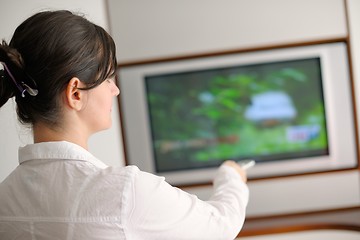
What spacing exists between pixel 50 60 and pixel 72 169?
0.65ft

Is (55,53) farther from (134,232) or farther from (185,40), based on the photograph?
(185,40)

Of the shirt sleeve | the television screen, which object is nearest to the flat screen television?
the television screen

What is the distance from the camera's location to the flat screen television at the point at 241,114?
138 inches

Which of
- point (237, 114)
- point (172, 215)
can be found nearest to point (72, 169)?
point (172, 215)

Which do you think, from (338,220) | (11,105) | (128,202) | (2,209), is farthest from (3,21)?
(338,220)

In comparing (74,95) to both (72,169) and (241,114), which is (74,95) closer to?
(72,169)

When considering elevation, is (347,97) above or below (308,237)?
above

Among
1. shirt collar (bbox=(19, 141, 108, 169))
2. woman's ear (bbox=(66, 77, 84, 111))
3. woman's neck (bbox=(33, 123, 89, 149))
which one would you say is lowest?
shirt collar (bbox=(19, 141, 108, 169))

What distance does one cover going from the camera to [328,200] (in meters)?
3.55

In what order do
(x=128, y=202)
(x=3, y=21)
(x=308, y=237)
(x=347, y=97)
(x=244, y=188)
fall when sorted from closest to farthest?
(x=128, y=202), (x=244, y=188), (x=3, y=21), (x=308, y=237), (x=347, y=97)

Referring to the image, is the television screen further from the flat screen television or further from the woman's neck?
the woman's neck

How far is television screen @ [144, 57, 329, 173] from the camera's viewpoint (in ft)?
11.6

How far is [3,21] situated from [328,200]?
2623 mm

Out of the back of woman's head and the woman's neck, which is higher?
the back of woman's head
